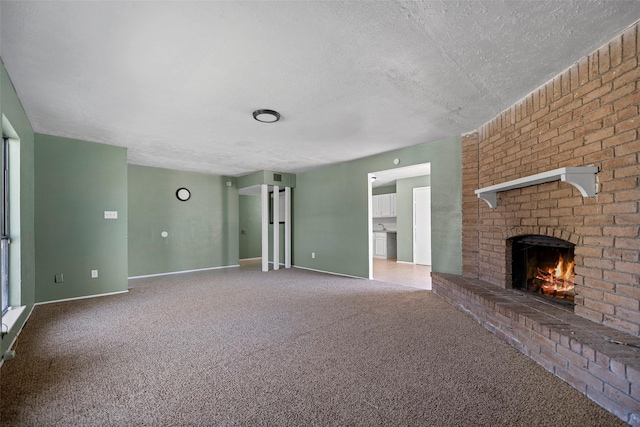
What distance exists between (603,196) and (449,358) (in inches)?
64.1

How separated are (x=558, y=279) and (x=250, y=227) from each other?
7551 millimetres

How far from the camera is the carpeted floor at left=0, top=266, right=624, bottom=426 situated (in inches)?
66.3

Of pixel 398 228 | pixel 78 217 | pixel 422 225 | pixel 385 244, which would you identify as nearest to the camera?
pixel 78 217

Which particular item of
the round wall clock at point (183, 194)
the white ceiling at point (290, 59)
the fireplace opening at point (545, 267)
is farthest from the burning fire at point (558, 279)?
the round wall clock at point (183, 194)

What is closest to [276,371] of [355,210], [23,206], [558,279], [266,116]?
[266,116]

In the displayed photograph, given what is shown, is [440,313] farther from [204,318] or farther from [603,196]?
[204,318]

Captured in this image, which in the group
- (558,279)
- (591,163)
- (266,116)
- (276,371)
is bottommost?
(276,371)

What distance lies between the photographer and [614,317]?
204 cm

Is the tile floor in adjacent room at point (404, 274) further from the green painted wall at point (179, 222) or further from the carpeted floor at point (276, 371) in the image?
the green painted wall at point (179, 222)

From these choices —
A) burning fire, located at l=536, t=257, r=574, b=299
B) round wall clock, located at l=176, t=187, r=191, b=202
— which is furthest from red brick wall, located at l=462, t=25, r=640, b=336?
round wall clock, located at l=176, t=187, r=191, b=202

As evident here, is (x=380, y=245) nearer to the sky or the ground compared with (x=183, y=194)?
nearer to the ground

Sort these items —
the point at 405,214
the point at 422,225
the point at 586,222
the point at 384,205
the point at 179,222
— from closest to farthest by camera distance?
the point at 586,222
the point at 179,222
the point at 422,225
the point at 405,214
the point at 384,205

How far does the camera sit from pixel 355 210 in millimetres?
5969

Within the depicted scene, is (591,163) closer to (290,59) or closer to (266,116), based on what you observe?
(290,59)
